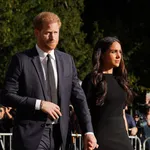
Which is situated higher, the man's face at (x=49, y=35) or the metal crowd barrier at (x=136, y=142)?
the man's face at (x=49, y=35)

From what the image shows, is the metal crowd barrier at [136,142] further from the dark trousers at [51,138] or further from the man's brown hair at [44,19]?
the man's brown hair at [44,19]

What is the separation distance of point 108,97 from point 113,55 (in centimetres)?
41

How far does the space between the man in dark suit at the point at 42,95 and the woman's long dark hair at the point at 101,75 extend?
3.60 ft

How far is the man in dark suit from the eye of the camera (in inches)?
193

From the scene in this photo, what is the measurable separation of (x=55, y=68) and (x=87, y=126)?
49 cm

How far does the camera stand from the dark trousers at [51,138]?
4934 millimetres

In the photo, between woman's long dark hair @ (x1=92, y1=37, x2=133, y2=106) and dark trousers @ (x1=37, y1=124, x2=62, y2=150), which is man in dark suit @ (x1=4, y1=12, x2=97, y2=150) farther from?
woman's long dark hair @ (x1=92, y1=37, x2=133, y2=106)

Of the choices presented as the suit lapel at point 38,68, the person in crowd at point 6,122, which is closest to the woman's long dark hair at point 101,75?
the suit lapel at point 38,68

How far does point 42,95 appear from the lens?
4.91 m

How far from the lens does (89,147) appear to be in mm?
4977

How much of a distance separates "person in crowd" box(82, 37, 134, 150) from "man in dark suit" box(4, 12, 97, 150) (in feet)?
3.69

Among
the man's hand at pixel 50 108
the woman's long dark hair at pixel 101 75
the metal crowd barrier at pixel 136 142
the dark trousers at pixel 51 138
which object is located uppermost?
the woman's long dark hair at pixel 101 75

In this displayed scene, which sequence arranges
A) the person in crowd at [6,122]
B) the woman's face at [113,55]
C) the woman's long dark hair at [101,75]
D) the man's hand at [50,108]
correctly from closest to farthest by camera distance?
the man's hand at [50,108], the woman's long dark hair at [101,75], the woman's face at [113,55], the person in crowd at [6,122]

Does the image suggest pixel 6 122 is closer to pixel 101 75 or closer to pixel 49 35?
pixel 101 75
